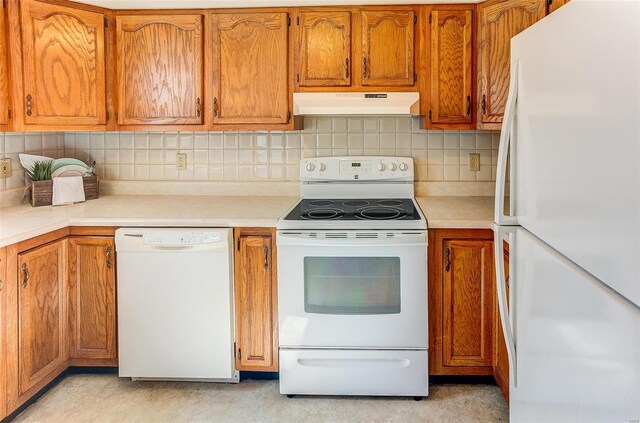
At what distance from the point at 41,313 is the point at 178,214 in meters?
0.75

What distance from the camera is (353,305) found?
98.7 inches

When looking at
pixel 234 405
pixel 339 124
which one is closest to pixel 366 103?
pixel 339 124

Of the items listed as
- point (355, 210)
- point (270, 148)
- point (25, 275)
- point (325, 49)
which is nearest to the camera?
point (25, 275)

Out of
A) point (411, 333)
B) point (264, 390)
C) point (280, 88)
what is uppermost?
point (280, 88)

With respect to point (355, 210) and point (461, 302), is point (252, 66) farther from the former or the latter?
point (461, 302)

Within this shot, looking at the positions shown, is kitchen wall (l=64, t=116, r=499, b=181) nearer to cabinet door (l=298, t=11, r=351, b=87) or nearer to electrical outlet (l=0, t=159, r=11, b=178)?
cabinet door (l=298, t=11, r=351, b=87)

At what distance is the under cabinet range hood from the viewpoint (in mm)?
2822

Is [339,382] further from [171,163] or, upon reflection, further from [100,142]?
[100,142]

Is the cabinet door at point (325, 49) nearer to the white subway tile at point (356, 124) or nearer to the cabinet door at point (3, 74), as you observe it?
the white subway tile at point (356, 124)

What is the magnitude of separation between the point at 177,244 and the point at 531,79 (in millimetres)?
1772

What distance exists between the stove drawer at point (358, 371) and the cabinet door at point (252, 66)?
125cm

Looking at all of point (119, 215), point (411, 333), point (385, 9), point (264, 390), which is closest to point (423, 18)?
point (385, 9)

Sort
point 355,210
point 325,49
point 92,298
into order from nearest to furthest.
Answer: point 92,298 → point 355,210 → point 325,49

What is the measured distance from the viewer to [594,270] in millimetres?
936
